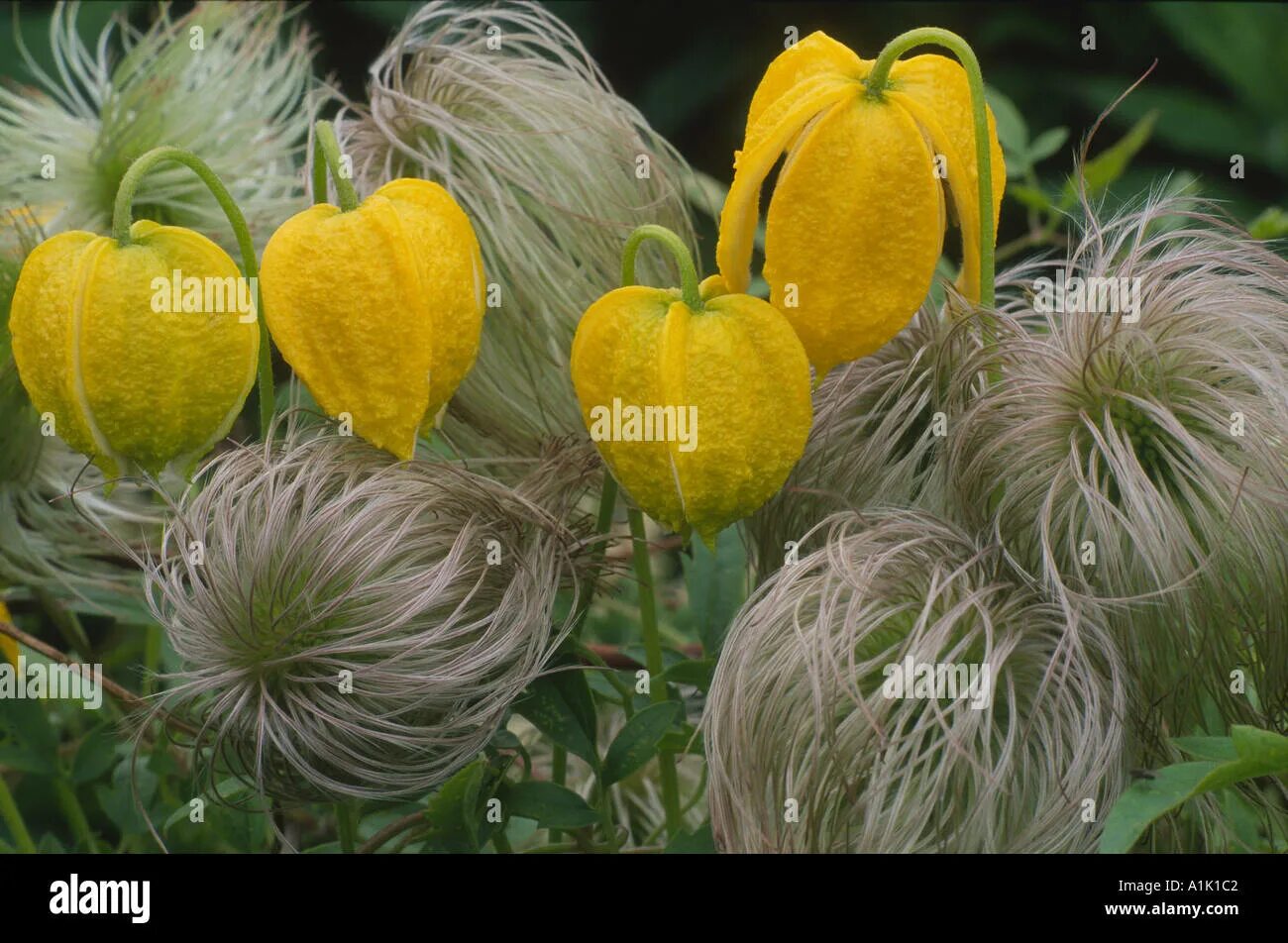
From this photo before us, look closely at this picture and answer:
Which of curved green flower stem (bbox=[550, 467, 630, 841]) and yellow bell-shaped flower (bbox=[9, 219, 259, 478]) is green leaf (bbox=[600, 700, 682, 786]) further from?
yellow bell-shaped flower (bbox=[9, 219, 259, 478])

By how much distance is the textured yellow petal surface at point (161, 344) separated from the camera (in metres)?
0.52

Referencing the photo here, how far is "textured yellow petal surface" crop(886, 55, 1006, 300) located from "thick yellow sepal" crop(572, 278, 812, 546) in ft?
0.27

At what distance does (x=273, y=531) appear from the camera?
54cm

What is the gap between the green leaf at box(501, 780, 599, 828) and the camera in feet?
1.91

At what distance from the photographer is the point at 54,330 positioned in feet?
1.73

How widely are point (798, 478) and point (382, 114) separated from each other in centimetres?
25

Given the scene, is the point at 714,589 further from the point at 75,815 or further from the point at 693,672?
the point at 75,815

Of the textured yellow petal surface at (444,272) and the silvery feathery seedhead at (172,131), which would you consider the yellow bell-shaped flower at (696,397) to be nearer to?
the textured yellow petal surface at (444,272)

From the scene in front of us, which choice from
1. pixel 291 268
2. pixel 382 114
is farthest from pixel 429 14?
pixel 291 268

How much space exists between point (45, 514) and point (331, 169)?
1.04 ft

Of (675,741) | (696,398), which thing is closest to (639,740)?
(675,741)

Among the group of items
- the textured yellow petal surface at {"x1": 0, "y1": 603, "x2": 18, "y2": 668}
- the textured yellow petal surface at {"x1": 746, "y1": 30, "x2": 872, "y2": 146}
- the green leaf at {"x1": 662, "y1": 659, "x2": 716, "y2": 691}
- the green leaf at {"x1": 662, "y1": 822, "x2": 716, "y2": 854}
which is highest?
the textured yellow petal surface at {"x1": 746, "y1": 30, "x2": 872, "y2": 146}

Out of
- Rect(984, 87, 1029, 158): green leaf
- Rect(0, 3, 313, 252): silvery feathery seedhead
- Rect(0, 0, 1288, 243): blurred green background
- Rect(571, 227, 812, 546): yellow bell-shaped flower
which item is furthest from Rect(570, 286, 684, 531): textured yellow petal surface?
Rect(0, 0, 1288, 243): blurred green background

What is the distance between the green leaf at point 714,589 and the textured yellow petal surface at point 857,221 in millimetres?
183
